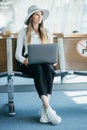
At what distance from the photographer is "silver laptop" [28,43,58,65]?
238cm

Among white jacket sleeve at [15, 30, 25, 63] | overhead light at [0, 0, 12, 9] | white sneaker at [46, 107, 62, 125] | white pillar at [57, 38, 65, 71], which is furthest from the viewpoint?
overhead light at [0, 0, 12, 9]

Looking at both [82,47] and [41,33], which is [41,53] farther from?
[82,47]

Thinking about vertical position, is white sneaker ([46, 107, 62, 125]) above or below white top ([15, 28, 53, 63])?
below

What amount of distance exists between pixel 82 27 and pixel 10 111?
405 cm

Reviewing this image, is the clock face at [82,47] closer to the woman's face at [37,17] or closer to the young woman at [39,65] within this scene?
the young woman at [39,65]

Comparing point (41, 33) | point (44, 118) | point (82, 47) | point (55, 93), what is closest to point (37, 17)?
point (41, 33)

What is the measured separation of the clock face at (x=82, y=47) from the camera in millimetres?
2710

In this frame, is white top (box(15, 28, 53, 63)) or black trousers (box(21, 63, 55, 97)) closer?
black trousers (box(21, 63, 55, 97))

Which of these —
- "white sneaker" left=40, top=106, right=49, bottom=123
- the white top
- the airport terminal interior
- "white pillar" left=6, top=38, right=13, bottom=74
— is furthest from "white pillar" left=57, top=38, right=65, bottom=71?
"white sneaker" left=40, top=106, right=49, bottom=123

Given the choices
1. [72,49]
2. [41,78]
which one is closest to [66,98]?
[72,49]

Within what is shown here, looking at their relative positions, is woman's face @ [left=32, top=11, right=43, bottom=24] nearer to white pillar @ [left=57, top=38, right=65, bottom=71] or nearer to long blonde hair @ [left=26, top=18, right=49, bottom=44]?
long blonde hair @ [left=26, top=18, right=49, bottom=44]

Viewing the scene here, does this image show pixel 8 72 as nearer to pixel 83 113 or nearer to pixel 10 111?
pixel 10 111

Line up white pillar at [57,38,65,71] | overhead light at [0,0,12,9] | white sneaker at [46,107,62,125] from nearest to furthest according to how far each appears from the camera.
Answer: white sneaker at [46,107,62,125] < white pillar at [57,38,65,71] < overhead light at [0,0,12,9]

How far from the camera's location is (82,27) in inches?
247
